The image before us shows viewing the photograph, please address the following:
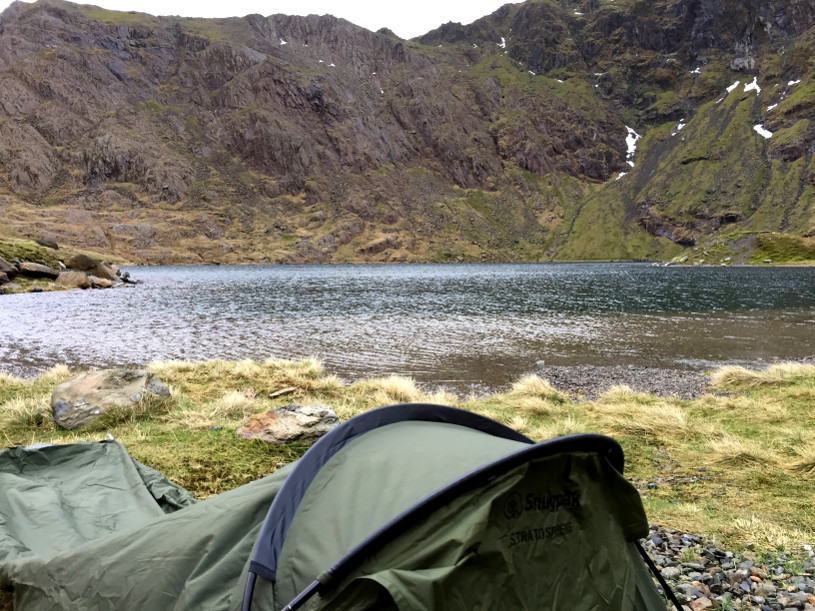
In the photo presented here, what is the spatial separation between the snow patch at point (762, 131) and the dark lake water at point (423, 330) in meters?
136

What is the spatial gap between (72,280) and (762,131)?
181967 mm

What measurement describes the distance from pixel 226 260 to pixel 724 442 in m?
126

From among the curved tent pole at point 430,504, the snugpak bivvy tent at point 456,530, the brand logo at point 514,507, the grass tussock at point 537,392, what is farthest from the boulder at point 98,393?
the grass tussock at point 537,392

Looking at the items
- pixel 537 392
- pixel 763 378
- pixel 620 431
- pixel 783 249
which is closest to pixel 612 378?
pixel 763 378

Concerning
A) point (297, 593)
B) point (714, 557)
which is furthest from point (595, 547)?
point (714, 557)

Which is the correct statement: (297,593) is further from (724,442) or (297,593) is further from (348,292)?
(348,292)

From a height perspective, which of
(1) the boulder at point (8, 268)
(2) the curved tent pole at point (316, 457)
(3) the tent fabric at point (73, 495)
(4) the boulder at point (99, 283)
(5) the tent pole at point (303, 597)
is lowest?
(4) the boulder at point (99, 283)

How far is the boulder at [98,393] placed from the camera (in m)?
8.42

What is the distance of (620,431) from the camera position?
955 cm

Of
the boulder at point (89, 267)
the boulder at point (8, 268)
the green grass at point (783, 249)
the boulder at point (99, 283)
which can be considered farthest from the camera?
the green grass at point (783, 249)

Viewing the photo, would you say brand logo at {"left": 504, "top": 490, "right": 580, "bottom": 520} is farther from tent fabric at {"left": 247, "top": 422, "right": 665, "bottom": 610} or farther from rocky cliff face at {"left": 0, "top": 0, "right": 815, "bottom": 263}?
rocky cliff face at {"left": 0, "top": 0, "right": 815, "bottom": 263}

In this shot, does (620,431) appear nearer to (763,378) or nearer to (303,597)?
(763,378)

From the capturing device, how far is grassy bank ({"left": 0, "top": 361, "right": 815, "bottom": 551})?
6117 mm

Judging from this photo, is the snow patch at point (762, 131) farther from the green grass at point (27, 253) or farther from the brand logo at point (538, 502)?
the brand logo at point (538, 502)
